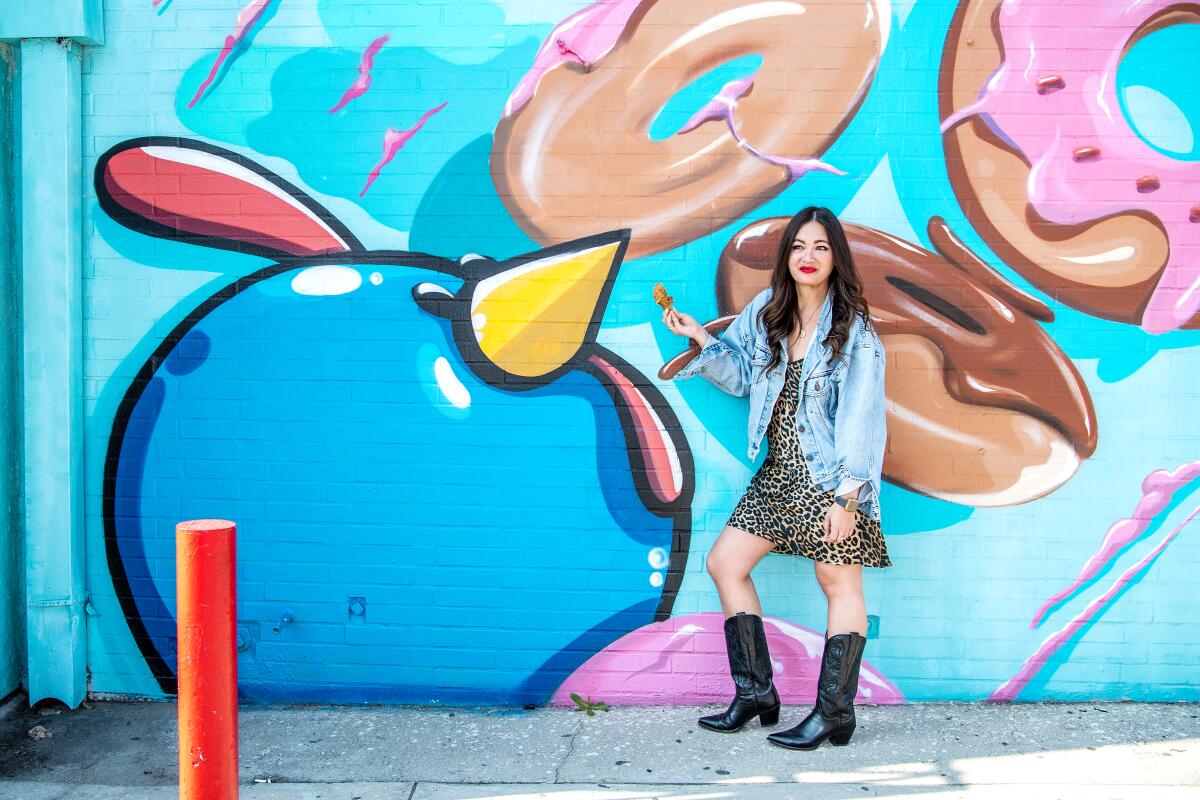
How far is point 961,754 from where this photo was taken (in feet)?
11.7

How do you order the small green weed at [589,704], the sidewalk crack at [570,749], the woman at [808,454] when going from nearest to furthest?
1. the sidewalk crack at [570,749]
2. the woman at [808,454]
3. the small green weed at [589,704]

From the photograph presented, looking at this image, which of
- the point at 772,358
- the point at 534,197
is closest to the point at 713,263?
the point at 772,358

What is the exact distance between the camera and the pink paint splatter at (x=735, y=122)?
393 centimetres

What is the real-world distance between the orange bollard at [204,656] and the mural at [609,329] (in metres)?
1.64

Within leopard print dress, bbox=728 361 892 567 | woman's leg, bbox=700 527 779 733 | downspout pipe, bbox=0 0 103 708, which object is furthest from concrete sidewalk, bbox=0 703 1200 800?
leopard print dress, bbox=728 361 892 567

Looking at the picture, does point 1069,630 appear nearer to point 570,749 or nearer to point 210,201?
point 570,749

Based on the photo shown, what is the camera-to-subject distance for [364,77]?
13.2 ft

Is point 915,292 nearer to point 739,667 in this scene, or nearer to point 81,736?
point 739,667

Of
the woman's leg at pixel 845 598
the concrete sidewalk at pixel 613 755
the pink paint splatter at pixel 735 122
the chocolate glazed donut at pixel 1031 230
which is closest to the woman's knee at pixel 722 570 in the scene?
the woman's leg at pixel 845 598

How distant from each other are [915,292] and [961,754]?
1.83 meters

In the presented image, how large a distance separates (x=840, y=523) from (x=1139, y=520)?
1.46 metres

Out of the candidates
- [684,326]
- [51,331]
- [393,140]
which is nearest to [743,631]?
[684,326]

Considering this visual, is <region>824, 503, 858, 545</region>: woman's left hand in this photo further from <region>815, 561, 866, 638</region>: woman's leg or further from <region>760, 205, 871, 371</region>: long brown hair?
<region>760, 205, 871, 371</region>: long brown hair

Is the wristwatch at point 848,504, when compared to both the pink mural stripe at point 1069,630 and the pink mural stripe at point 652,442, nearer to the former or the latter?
the pink mural stripe at point 652,442
